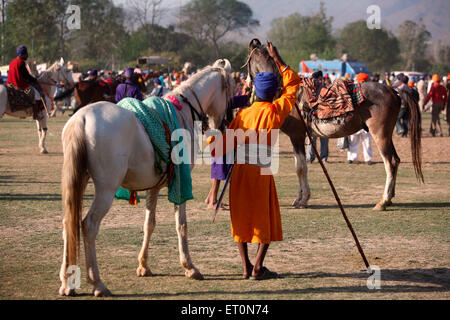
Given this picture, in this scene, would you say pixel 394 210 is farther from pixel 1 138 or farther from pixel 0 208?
pixel 1 138

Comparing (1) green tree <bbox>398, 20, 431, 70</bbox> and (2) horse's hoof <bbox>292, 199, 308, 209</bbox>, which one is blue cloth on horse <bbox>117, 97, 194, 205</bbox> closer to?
(2) horse's hoof <bbox>292, 199, 308, 209</bbox>

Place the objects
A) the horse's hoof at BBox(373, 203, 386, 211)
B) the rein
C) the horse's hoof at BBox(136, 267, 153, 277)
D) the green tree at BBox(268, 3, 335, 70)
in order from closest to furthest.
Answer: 1. the horse's hoof at BBox(136, 267, 153, 277)
2. the rein
3. the horse's hoof at BBox(373, 203, 386, 211)
4. the green tree at BBox(268, 3, 335, 70)

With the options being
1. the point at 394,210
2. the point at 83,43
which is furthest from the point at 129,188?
the point at 83,43

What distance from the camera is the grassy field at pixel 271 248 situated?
5.36m

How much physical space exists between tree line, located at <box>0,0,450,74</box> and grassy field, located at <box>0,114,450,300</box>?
24.7 m

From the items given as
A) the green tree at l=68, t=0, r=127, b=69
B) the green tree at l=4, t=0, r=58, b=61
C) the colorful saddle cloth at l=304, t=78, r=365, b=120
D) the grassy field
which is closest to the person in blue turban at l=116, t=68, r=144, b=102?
the grassy field

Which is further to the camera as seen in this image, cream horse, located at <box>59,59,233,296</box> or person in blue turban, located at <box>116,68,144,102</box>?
person in blue turban, located at <box>116,68,144,102</box>

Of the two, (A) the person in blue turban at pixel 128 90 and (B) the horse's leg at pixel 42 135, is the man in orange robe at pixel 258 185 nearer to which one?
(A) the person in blue turban at pixel 128 90

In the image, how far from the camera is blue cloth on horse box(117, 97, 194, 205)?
530 cm

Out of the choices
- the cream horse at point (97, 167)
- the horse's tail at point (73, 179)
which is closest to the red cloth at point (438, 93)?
the cream horse at point (97, 167)

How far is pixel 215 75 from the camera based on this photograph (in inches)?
246

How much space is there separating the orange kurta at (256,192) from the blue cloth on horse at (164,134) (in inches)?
19.4

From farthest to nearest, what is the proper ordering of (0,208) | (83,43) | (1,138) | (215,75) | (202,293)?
(83,43) → (1,138) → (0,208) → (215,75) → (202,293)
